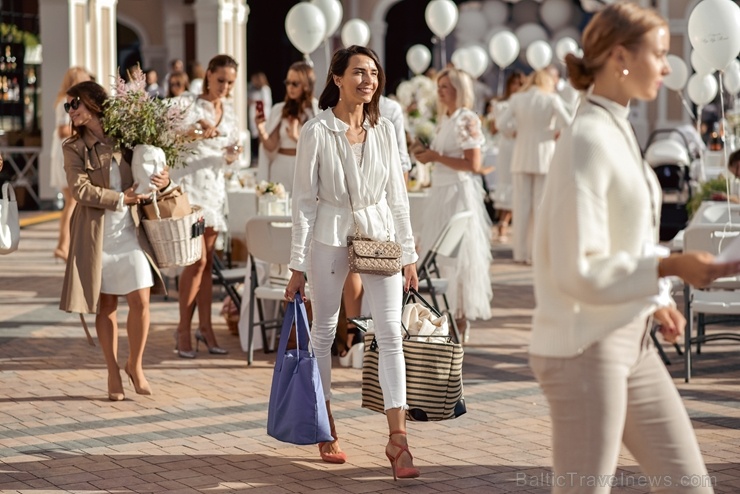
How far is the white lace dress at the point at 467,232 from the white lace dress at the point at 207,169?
1.38 metres

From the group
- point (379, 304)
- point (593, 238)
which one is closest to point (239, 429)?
point (379, 304)

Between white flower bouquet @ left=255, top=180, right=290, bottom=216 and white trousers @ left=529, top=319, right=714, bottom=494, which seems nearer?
white trousers @ left=529, top=319, right=714, bottom=494

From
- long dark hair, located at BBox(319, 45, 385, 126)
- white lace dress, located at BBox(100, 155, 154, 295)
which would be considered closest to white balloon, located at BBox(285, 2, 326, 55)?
white lace dress, located at BBox(100, 155, 154, 295)

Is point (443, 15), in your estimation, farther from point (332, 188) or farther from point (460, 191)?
point (332, 188)

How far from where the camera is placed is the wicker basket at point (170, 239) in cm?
639

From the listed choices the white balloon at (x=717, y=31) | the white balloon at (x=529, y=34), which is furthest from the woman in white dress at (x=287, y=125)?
the white balloon at (x=529, y=34)

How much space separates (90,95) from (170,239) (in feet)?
2.74

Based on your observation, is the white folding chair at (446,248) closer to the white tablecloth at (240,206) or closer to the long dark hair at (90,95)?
the long dark hair at (90,95)

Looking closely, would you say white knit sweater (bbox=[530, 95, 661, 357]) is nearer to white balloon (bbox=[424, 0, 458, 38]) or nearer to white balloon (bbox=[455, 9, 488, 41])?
white balloon (bbox=[424, 0, 458, 38])

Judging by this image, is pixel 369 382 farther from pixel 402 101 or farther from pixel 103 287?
pixel 402 101

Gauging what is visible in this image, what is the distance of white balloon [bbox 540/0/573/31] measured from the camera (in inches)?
1166

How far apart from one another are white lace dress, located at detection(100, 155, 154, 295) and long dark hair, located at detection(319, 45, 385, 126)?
5.41 ft

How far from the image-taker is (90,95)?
6297 millimetres

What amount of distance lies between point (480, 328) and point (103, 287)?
3.32 metres
